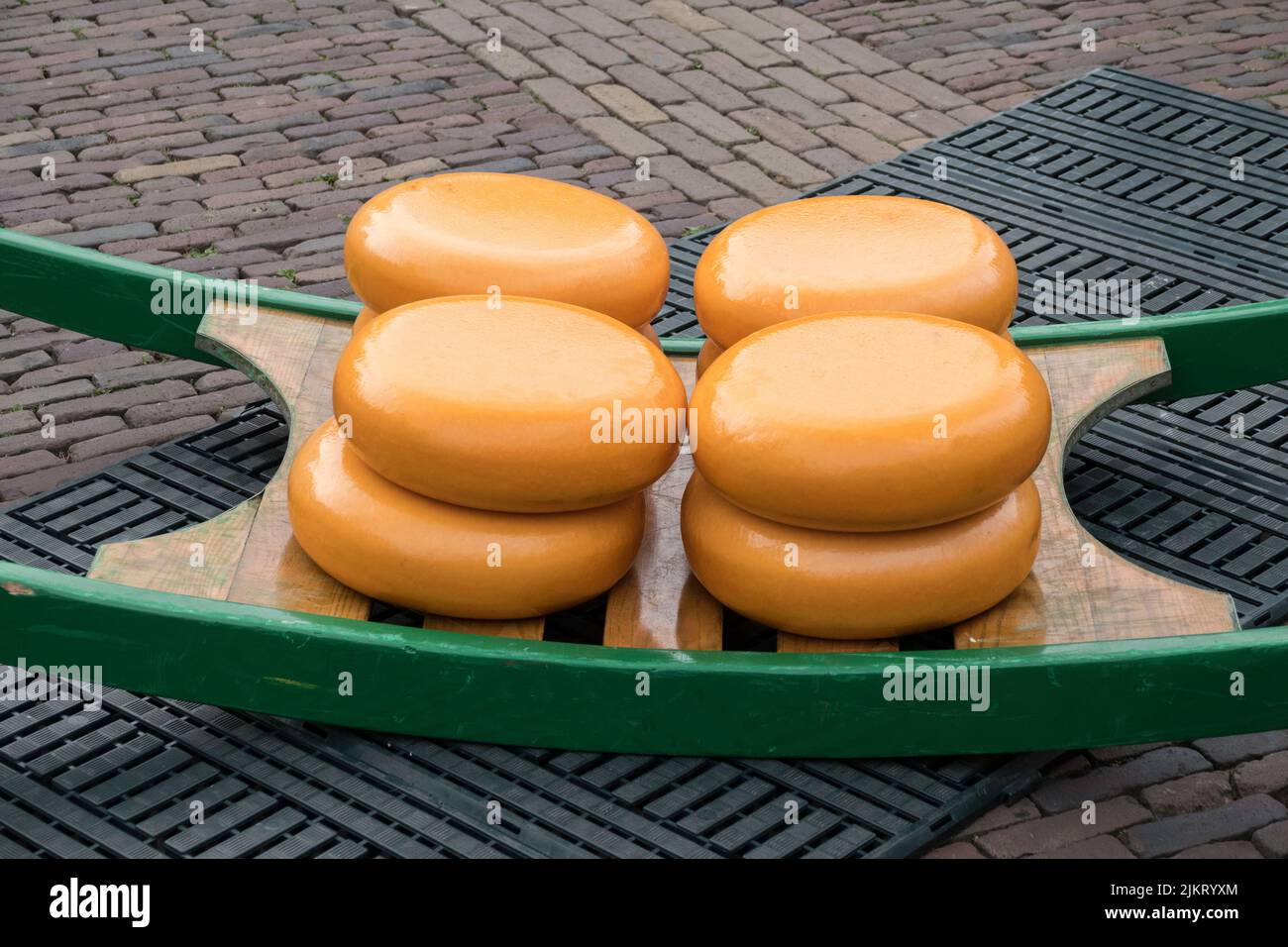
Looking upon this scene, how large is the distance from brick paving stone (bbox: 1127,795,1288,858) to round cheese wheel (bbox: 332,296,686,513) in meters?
1.12

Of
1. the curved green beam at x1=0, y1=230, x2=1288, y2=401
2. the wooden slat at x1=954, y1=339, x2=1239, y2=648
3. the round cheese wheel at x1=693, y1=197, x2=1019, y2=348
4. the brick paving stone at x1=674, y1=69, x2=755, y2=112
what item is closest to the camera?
the wooden slat at x1=954, y1=339, x2=1239, y2=648

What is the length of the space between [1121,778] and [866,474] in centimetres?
84

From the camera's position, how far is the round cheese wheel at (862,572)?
3.02m

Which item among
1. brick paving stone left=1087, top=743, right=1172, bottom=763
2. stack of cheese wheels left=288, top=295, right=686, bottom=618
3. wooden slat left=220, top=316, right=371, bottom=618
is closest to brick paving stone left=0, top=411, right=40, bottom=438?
wooden slat left=220, top=316, right=371, bottom=618

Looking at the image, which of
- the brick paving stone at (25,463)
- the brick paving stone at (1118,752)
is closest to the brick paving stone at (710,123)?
the brick paving stone at (25,463)

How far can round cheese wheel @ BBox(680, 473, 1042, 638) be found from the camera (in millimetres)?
3023

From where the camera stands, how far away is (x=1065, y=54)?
654 cm

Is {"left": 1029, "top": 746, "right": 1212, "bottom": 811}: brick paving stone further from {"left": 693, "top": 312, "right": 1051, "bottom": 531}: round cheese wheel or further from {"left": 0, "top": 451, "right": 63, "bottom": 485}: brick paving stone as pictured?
{"left": 0, "top": 451, "right": 63, "bottom": 485}: brick paving stone

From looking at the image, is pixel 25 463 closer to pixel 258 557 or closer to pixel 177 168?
pixel 258 557

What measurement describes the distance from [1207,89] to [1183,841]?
400cm

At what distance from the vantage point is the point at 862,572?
302 centimetres

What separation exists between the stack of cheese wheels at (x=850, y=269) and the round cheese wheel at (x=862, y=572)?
0.48m
